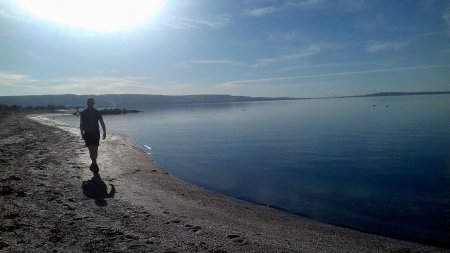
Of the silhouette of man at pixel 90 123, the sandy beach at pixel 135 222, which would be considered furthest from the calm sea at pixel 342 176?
the silhouette of man at pixel 90 123

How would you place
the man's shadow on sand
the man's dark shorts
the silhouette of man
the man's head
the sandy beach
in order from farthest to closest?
the man's dark shorts → the silhouette of man → the man's head → the man's shadow on sand → the sandy beach

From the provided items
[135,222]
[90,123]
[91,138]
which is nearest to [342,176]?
[91,138]

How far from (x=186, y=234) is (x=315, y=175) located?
13.3 meters

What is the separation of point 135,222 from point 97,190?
12.0 ft

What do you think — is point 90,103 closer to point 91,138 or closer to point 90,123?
point 90,123

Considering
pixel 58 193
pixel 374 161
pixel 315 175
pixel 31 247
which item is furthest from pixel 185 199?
pixel 374 161

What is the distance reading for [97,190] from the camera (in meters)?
11.6

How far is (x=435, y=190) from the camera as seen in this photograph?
16203mm

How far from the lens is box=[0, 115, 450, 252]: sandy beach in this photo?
7164 mm

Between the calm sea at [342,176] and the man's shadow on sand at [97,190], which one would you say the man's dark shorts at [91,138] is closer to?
the man's shadow on sand at [97,190]

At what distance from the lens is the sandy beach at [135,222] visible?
716 centimetres

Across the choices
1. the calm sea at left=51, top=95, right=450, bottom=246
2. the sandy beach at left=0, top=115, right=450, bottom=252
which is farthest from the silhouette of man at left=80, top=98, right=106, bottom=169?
the calm sea at left=51, top=95, right=450, bottom=246

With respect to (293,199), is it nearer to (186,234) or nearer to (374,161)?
(186,234)

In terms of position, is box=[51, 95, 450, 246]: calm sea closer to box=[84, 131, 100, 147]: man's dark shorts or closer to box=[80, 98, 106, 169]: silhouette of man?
box=[84, 131, 100, 147]: man's dark shorts
